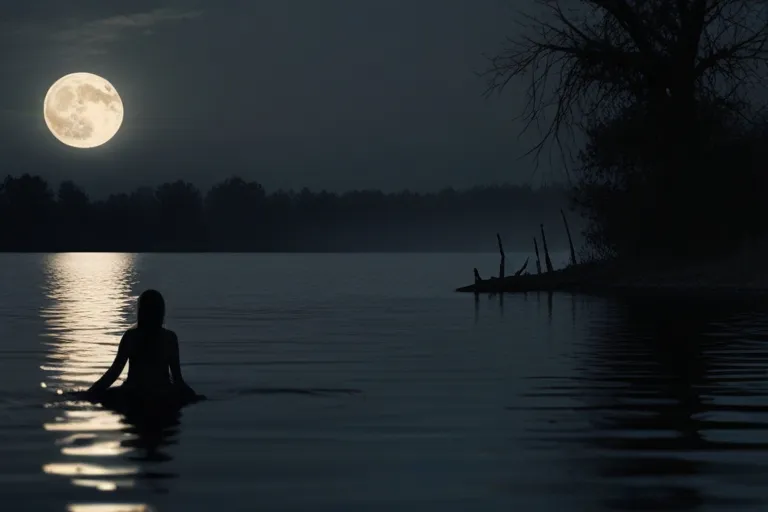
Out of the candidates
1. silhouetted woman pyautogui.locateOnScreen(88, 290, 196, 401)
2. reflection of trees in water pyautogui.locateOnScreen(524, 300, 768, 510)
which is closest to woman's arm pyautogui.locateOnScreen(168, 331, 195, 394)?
silhouetted woman pyautogui.locateOnScreen(88, 290, 196, 401)

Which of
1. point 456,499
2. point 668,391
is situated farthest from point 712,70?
point 456,499

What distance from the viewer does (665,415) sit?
13.9 meters

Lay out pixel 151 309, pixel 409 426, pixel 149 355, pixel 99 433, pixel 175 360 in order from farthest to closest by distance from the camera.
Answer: pixel 175 360, pixel 149 355, pixel 151 309, pixel 409 426, pixel 99 433

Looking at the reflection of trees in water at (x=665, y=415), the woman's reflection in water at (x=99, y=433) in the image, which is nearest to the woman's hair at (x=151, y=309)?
the woman's reflection in water at (x=99, y=433)

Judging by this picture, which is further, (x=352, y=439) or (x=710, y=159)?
(x=710, y=159)

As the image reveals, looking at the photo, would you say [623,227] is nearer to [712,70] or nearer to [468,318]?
[712,70]

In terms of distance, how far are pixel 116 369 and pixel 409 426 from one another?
3.15 m

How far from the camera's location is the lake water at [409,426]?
9.23 meters

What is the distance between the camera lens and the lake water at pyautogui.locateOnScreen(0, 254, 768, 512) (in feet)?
30.3

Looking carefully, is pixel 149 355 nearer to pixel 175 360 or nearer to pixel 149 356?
pixel 149 356

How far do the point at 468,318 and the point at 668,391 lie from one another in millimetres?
19008

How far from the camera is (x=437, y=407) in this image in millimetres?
14750

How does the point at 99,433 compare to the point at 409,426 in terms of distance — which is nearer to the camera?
the point at 99,433

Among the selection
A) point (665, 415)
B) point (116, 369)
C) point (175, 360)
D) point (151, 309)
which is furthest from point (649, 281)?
point (151, 309)
